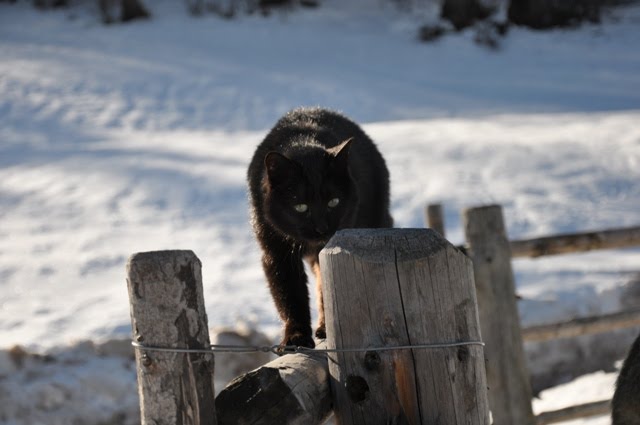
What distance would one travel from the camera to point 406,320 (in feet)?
6.23

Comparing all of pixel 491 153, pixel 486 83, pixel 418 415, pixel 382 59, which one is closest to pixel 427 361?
pixel 418 415

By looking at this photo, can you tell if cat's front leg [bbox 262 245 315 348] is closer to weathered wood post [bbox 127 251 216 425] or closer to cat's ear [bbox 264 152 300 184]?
cat's ear [bbox 264 152 300 184]

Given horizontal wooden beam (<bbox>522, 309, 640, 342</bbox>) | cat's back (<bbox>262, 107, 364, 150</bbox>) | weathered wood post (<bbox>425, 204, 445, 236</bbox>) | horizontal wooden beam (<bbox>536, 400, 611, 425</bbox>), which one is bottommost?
horizontal wooden beam (<bbox>536, 400, 611, 425</bbox>)

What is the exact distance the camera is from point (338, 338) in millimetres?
1987

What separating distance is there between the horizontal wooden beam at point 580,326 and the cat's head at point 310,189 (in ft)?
6.97

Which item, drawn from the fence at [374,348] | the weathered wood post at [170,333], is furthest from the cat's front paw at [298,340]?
the weathered wood post at [170,333]

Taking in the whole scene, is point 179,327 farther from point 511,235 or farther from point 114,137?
point 114,137

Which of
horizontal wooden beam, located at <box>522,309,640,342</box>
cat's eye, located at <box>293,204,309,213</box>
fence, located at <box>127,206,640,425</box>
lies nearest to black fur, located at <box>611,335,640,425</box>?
fence, located at <box>127,206,640,425</box>

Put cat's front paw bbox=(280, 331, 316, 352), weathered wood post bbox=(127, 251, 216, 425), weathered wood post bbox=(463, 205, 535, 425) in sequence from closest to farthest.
Result: weathered wood post bbox=(127, 251, 216, 425)
cat's front paw bbox=(280, 331, 316, 352)
weathered wood post bbox=(463, 205, 535, 425)

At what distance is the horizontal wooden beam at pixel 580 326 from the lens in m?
4.92

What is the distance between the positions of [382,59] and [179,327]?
12.6 metres

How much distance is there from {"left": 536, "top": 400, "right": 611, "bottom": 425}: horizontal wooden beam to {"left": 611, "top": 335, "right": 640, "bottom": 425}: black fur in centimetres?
201

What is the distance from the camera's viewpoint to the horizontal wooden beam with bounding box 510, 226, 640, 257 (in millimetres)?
4914

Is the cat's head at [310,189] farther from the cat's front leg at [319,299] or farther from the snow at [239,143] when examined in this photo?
the snow at [239,143]
